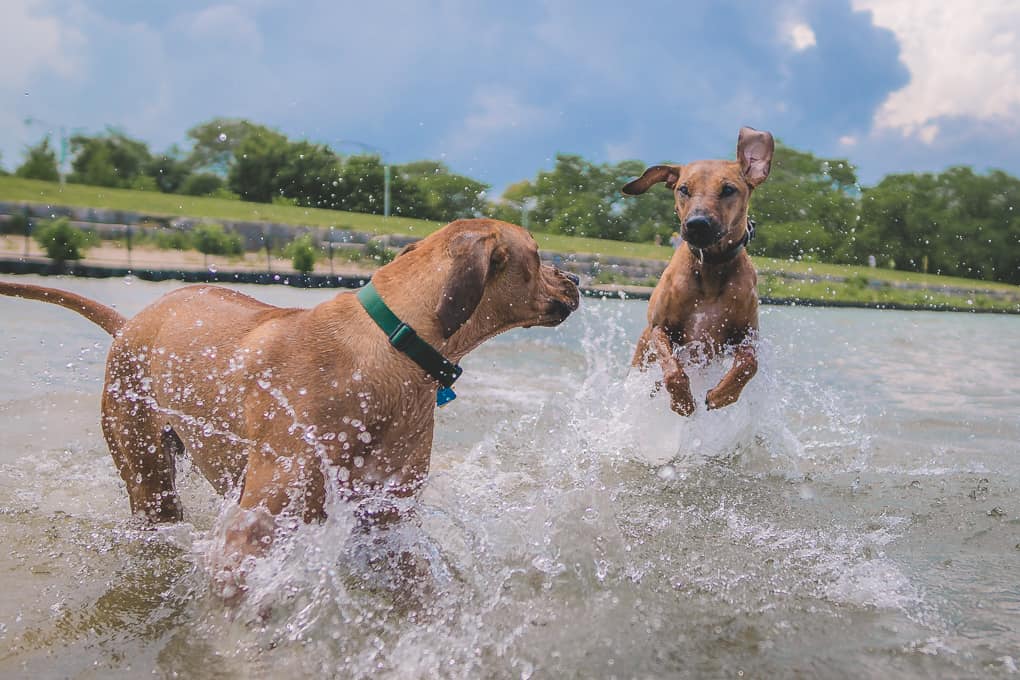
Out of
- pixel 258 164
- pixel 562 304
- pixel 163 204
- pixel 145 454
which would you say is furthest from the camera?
pixel 163 204

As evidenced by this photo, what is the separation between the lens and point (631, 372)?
6.11m

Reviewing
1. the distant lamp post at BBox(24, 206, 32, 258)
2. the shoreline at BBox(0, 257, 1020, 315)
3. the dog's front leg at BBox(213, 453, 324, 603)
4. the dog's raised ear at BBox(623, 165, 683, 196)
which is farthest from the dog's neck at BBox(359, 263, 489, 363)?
the distant lamp post at BBox(24, 206, 32, 258)

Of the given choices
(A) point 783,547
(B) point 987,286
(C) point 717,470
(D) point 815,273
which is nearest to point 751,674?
(A) point 783,547

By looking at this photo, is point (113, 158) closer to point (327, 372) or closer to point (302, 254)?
point (302, 254)

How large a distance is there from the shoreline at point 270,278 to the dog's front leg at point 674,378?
34.7ft

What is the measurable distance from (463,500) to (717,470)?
6.71ft

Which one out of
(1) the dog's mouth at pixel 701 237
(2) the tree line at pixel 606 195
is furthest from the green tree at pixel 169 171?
(1) the dog's mouth at pixel 701 237

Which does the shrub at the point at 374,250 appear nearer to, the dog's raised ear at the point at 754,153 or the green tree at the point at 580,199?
the green tree at the point at 580,199

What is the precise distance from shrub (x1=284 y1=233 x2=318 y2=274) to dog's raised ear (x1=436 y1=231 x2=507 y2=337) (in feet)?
65.6

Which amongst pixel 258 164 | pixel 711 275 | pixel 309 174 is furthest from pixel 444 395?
pixel 258 164

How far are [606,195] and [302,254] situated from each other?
54.6 ft

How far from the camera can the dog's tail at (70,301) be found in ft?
11.2

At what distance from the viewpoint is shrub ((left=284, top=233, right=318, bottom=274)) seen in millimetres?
22281

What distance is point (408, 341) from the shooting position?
2.71 m
